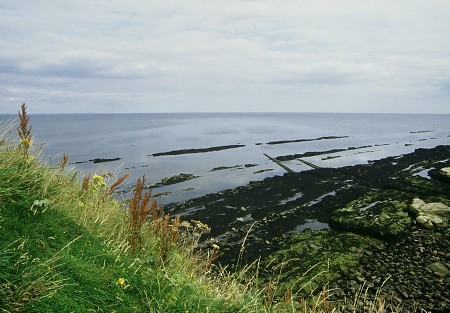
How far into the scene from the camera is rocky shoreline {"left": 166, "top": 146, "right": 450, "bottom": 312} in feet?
38.9

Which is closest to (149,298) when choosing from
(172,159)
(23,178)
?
(23,178)

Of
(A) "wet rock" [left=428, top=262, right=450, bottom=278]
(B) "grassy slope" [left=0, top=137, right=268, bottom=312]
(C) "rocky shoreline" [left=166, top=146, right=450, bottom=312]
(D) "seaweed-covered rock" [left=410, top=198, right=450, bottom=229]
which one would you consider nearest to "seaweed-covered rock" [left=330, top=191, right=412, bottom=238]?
(C) "rocky shoreline" [left=166, top=146, right=450, bottom=312]

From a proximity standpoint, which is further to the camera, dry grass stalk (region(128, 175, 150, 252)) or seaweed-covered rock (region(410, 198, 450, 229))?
seaweed-covered rock (region(410, 198, 450, 229))

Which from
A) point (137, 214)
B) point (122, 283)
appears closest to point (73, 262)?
point (122, 283)

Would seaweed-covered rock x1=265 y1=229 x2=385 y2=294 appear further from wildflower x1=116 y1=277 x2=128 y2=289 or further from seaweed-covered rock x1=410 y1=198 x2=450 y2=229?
wildflower x1=116 y1=277 x2=128 y2=289

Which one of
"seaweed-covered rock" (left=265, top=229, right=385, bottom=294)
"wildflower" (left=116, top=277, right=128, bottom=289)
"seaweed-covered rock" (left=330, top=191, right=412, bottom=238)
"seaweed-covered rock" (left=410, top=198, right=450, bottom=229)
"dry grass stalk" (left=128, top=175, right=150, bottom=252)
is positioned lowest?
"seaweed-covered rock" (left=265, top=229, right=385, bottom=294)

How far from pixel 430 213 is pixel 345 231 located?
502cm

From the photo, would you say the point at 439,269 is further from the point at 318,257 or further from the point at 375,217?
the point at 375,217

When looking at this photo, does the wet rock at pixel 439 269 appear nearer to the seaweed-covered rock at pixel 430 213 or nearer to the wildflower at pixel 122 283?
the seaweed-covered rock at pixel 430 213

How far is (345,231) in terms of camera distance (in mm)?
17750

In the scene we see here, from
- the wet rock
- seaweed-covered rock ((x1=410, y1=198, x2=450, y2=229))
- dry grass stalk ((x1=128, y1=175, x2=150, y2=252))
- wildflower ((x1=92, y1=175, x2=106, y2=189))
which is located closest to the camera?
dry grass stalk ((x1=128, y1=175, x2=150, y2=252))

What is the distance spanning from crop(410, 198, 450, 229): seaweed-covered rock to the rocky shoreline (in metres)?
0.05

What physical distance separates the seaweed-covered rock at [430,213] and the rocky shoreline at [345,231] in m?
0.05

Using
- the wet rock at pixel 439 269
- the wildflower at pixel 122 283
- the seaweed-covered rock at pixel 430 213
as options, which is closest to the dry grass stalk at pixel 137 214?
the wildflower at pixel 122 283
